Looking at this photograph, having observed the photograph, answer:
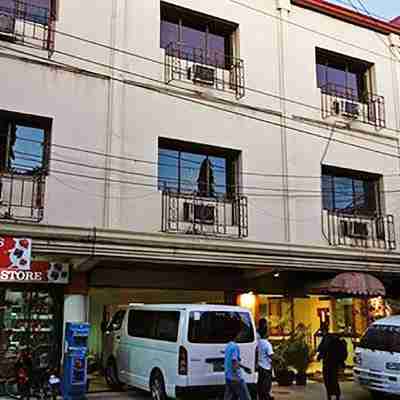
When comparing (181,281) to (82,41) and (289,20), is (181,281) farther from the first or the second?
(289,20)

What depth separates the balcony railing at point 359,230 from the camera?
1562cm

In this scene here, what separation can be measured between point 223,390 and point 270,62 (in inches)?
359

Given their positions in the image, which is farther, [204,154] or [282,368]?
[204,154]

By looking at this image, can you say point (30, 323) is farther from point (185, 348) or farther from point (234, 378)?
point (234, 378)

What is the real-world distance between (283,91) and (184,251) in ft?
19.5

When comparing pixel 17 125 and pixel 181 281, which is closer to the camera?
pixel 17 125

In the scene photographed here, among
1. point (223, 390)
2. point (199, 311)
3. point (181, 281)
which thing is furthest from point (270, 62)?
point (223, 390)

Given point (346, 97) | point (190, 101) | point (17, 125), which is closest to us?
point (17, 125)

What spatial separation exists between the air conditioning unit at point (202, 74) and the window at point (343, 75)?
4041 mm

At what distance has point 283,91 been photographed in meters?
15.7

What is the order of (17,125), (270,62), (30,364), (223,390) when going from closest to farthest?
1. (223,390)
2. (30,364)
3. (17,125)
4. (270,62)

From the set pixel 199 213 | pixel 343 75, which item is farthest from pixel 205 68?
pixel 343 75

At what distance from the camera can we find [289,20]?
53.6ft

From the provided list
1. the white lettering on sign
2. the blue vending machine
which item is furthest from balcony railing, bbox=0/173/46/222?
the blue vending machine
